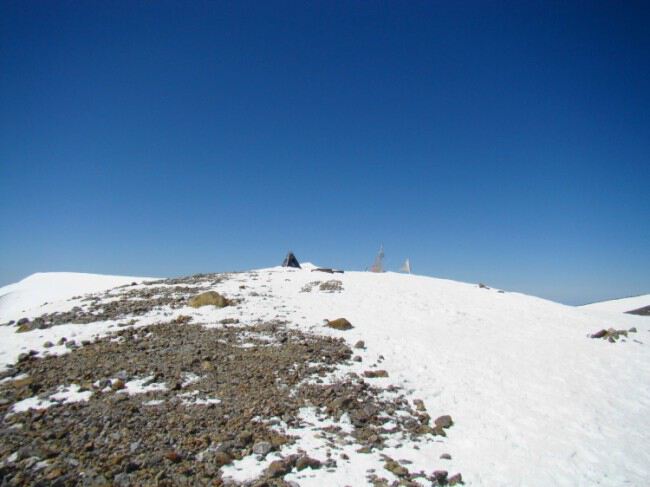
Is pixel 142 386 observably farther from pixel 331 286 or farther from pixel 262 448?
pixel 331 286

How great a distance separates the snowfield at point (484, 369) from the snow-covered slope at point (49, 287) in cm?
1547

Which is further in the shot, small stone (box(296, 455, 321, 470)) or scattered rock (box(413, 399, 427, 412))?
scattered rock (box(413, 399, 427, 412))

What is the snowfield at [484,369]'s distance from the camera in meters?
7.12

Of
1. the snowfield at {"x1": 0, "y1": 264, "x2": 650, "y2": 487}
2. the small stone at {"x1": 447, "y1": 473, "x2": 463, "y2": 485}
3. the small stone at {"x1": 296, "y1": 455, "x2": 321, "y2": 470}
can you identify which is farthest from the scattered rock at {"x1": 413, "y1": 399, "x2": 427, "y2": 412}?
the small stone at {"x1": 296, "y1": 455, "x2": 321, "y2": 470}

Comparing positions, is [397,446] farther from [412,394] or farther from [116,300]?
[116,300]

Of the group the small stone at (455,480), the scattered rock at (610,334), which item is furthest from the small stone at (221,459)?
the scattered rock at (610,334)

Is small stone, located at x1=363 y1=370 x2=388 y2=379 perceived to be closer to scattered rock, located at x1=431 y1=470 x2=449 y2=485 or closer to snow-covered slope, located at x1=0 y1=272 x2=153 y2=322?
scattered rock, located at x1=431 y1=470 x2=449 y2=485

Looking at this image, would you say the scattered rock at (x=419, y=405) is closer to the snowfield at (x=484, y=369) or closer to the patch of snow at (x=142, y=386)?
the snowfield at (x=484, y=369)

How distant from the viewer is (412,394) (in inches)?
393

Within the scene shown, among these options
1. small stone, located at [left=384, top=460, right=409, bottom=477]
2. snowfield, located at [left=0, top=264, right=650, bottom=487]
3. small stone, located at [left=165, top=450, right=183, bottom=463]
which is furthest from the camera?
snowfield, located at [left=0, top=264, right=650, bottom=487]

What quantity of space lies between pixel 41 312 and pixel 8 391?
9.06 metres

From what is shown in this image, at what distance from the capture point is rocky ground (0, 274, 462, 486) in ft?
20.7

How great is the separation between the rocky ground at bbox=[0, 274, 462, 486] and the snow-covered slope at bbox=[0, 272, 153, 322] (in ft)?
69.6

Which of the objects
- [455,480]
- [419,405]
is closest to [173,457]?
[455,480]
